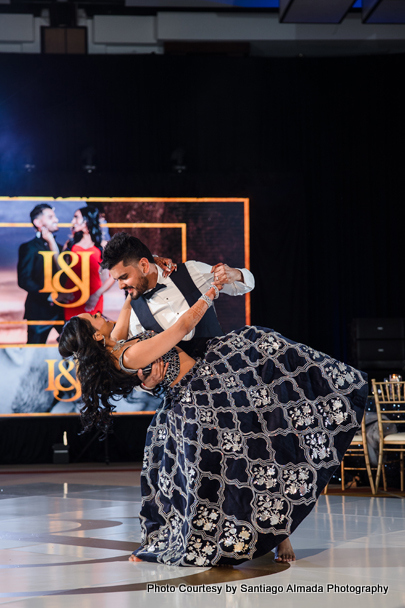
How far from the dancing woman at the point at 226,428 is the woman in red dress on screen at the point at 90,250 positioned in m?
5.04

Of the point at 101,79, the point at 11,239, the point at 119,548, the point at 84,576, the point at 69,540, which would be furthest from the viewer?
the point at 101,79

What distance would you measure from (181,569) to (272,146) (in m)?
6.74

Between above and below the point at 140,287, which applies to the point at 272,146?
above

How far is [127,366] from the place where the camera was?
2.91 m

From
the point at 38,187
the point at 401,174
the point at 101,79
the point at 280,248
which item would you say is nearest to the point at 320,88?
the point at 401,174

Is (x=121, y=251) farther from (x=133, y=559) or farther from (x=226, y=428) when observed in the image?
(x=133, y=559)

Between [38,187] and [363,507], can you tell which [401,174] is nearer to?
[38,187]

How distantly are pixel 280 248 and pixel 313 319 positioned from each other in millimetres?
987

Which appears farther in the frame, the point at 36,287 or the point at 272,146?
the point at 272,146

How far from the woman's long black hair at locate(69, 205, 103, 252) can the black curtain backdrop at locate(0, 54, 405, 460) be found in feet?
2.06

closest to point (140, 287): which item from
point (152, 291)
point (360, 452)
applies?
point (152, 291)

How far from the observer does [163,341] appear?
9.14ft

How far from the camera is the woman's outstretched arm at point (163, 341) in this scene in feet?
9.12

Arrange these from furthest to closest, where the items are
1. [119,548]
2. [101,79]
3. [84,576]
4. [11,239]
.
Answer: [101,79] → [11,239] → [119,548] → [84,576]
